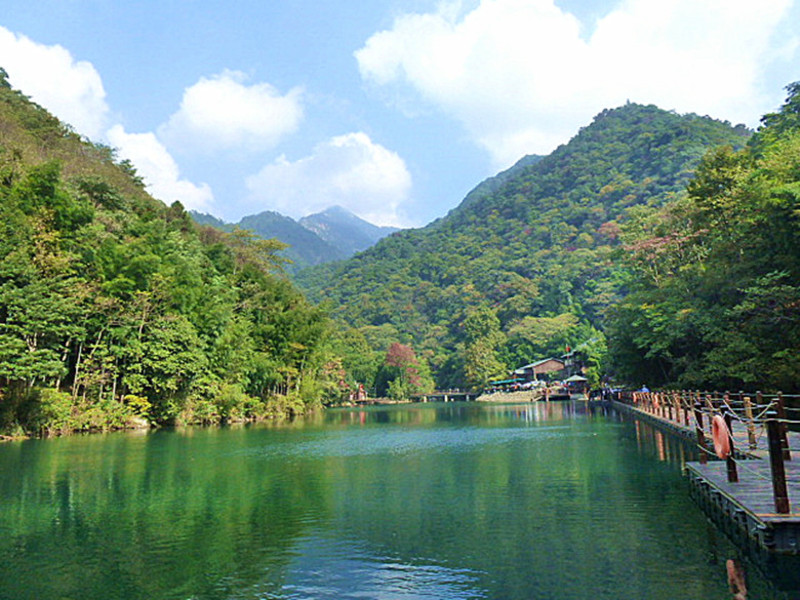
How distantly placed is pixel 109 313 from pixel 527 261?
3296 inches

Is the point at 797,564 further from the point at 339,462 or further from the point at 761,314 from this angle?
the point at 761,314

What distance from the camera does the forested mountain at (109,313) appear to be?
856 inches

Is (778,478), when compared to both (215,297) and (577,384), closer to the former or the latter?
(215,297)

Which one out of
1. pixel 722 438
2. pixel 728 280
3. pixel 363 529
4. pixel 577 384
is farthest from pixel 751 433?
pixel 577 384

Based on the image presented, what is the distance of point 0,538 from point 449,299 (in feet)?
327

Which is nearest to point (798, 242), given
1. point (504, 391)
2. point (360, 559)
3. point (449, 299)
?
point (360, 559)

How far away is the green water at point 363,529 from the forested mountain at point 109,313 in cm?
715

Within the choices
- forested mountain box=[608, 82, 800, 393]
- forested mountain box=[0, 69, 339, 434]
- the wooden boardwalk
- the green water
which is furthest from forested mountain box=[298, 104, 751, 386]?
the wooden boardwalk

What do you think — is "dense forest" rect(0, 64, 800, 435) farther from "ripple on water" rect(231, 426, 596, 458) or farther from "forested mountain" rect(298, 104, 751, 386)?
"forested mountain" rect(298, 104, 751, 386)

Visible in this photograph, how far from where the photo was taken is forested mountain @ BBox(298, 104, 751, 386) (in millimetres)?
80875

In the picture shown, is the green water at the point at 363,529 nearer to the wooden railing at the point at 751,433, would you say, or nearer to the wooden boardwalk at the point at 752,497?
the wooden boardwalk at the point at 752,497

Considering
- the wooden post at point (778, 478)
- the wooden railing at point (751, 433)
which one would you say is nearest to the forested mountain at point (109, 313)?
the wooden railing at point (751, 433)

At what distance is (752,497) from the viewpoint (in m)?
7.40

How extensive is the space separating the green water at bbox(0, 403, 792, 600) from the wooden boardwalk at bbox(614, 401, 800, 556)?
0.31 m
